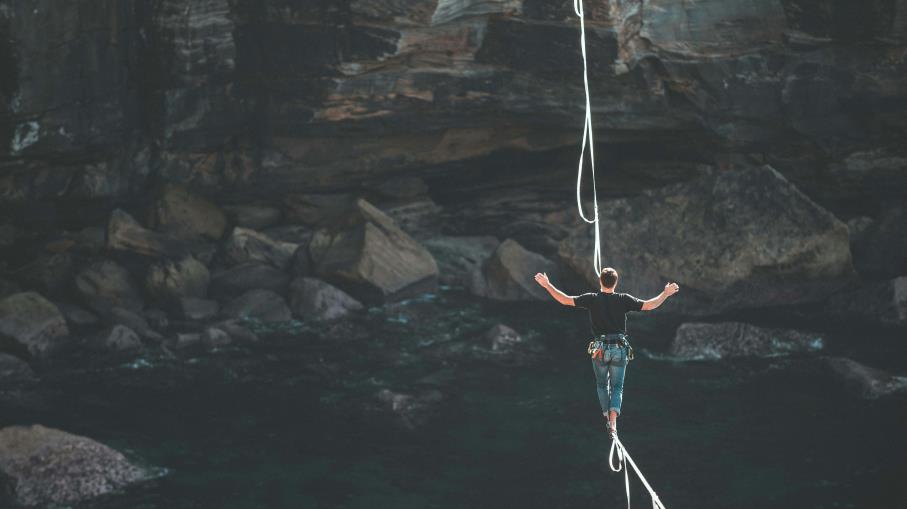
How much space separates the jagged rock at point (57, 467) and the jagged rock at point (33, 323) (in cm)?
570

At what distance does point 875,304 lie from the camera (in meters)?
26.3

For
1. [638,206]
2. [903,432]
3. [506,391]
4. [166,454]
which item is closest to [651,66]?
[638,206]

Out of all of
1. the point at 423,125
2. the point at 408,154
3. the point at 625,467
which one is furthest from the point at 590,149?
the point at 625,467

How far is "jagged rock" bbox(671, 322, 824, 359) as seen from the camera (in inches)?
969

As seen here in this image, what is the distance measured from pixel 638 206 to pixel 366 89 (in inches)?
253

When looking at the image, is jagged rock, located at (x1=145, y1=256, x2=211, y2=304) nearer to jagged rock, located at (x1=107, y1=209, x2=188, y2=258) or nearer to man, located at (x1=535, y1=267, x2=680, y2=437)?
jagged rock, located at (x1=107, y1=209, x2=188, y2=258)

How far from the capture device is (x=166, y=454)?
20672 mm

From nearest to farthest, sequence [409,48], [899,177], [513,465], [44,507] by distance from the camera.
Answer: [44,507], [513,465], [409,48], [899,177]

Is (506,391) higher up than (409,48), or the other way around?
(409,48)

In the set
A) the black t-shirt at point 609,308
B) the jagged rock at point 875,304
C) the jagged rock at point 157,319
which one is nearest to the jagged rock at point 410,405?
the jagged rock at point 157,319

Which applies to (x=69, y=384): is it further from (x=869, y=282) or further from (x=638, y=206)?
(x=869, y=282)

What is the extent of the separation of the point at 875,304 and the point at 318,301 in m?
11.5

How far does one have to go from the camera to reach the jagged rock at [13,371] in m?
23.9

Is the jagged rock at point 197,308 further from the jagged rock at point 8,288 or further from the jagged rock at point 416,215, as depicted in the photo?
the jagged rock at point 416,215
